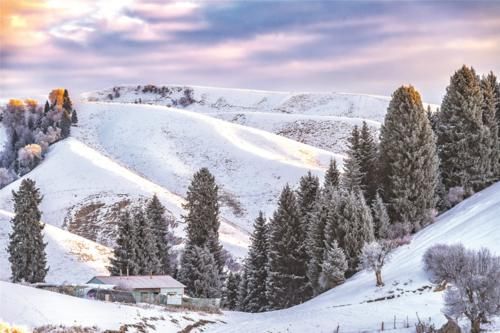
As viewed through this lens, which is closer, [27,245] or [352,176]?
[27,245]

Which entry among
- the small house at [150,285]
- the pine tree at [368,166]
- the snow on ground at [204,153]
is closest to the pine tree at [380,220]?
the pine tree at [368,166]

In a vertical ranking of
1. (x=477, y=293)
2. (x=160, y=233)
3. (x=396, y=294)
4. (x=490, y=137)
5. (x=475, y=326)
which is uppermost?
(x=490, y=137)

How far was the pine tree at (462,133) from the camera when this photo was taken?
68.8 metres

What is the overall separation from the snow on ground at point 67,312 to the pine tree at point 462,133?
36.0 metres

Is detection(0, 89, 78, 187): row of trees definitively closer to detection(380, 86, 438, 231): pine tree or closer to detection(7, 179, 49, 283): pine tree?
detection(7, 179, 49, 283): pine tree

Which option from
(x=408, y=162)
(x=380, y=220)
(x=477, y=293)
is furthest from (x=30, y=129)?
(x=477, y=293)

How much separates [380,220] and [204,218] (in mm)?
22369

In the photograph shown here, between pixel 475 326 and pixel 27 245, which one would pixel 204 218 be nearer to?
pixel 27 245

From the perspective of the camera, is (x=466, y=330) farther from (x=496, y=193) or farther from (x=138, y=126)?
(x=138, y=126)

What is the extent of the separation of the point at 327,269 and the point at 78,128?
136 meters

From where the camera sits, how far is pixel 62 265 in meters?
80.4

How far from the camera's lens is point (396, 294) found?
147 ft

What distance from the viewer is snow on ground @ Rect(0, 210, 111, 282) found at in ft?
256

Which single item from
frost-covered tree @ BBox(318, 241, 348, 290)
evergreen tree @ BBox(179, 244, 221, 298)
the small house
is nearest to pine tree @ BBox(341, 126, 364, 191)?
frost-covered tree @ BBox(318, 241, 348, 290)
